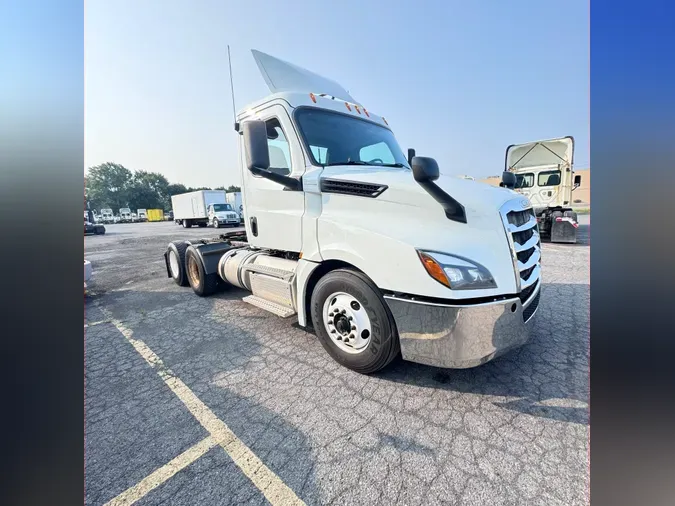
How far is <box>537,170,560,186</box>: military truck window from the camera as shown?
475 inches

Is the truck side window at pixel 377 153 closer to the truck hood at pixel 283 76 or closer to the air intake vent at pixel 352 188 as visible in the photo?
the air intake vent at pixel 352 188

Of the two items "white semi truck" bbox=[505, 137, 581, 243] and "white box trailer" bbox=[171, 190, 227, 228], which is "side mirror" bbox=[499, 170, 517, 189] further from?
"white box trailer" bbox=[171, 190, 227, 228]

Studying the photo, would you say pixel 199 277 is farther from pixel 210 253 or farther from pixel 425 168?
pixel 425 168

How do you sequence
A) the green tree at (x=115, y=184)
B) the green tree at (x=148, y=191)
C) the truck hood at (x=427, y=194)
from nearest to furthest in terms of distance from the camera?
the truck hood at (x=427, y=194) < the green tree at (x=115, y=184) < the green tree at (x=148, y=191)

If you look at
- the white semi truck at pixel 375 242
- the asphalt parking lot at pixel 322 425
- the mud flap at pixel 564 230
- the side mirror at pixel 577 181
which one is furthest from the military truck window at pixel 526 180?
the asphalt parking lot at pixel 322 425

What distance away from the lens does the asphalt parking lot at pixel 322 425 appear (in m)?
1.61

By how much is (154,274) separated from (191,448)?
7642mm

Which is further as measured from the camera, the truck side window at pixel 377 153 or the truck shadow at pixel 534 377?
the truck side window at pixel 377 153

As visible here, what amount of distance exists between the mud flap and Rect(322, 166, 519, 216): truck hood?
36.3 feet

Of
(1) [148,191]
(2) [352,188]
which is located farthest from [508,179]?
(1) [148,191]

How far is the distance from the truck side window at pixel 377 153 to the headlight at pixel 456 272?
1887 millimetres

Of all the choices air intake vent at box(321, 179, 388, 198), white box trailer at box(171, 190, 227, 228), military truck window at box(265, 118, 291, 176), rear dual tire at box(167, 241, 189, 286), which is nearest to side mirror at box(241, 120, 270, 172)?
military truck window at box(265, 118, 291, 176)
